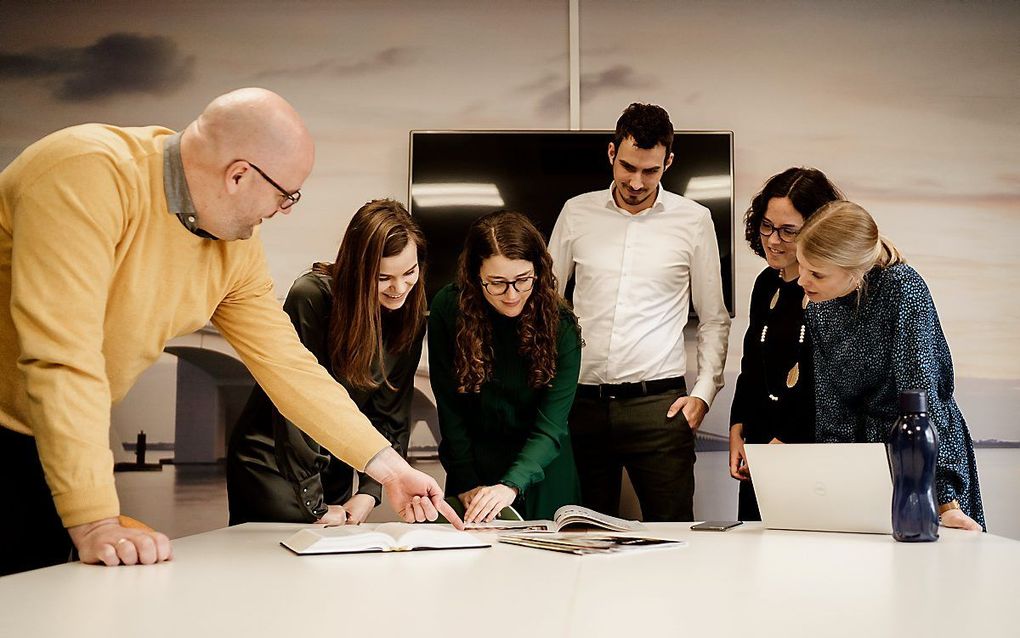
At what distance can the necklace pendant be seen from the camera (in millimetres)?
2693

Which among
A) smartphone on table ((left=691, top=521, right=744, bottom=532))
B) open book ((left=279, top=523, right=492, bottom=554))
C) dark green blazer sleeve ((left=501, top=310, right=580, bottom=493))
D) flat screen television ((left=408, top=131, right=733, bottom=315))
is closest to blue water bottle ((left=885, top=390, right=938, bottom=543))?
smartphone on table ((left=691, top=521, right=744, bottom=532))

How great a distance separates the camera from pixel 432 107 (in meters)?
3.92

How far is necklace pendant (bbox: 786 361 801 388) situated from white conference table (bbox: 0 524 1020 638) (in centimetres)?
106

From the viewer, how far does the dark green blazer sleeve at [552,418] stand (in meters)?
2.35

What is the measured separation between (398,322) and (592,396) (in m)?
0.85

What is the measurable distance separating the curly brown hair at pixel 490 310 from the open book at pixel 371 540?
84cm

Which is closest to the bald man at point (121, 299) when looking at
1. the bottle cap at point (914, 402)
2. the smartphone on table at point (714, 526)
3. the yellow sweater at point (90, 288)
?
the yellow sweater at point (90, 288)

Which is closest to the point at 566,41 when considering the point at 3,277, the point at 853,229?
the point at 853,229

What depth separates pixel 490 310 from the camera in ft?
8.60

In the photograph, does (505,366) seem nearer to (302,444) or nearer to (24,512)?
(302,444)

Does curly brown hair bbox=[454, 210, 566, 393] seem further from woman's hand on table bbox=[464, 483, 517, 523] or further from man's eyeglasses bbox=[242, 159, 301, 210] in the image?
man's eyeglasses bbox=[242, 159, 301, 210]

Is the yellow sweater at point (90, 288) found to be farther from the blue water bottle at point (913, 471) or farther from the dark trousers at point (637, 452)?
the dark trousers at point (637, 452)

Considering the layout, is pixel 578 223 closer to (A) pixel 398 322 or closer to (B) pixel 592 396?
(B) pixel 592 396

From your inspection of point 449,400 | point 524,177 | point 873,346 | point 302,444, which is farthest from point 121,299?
point 524,177
